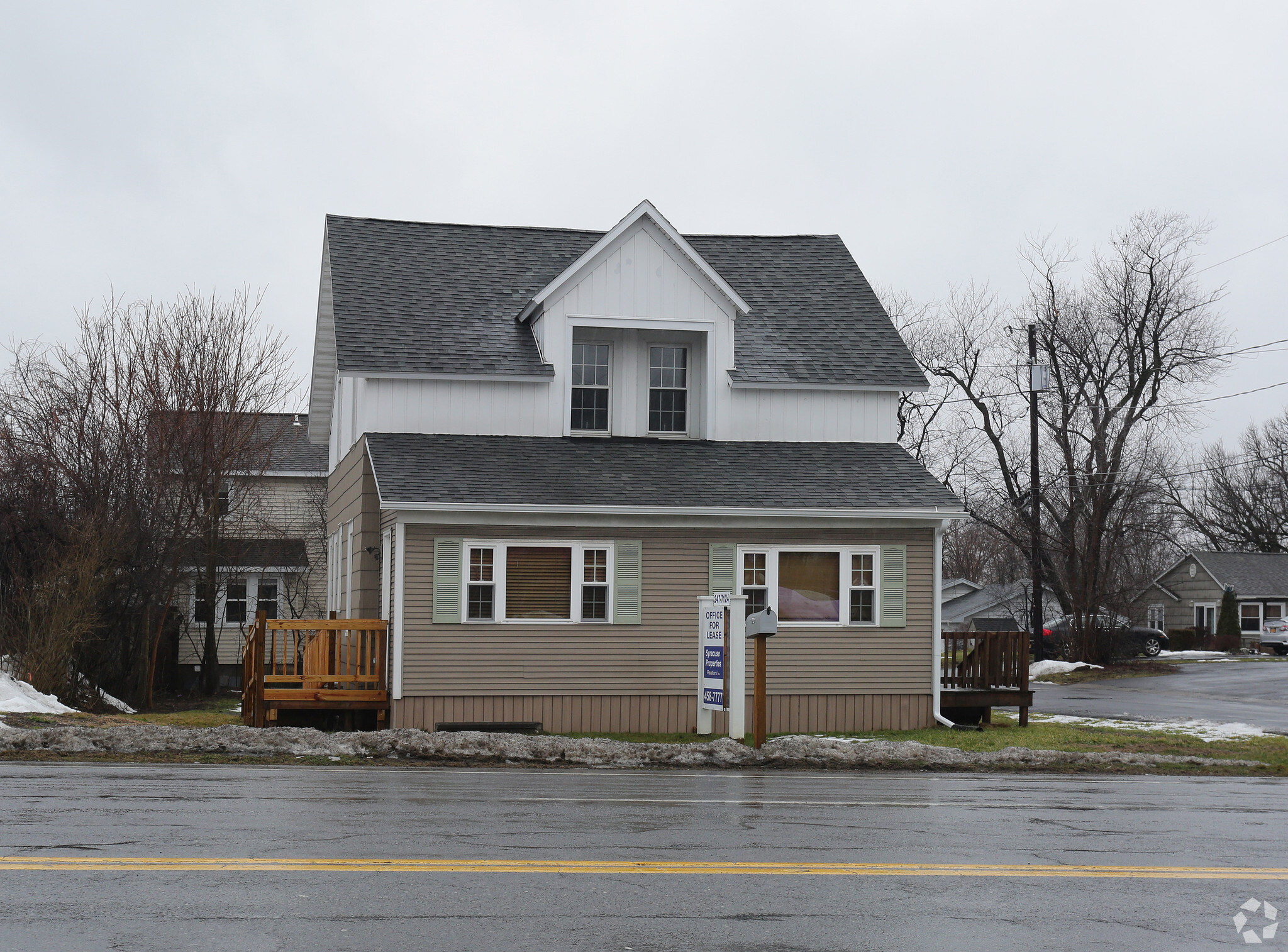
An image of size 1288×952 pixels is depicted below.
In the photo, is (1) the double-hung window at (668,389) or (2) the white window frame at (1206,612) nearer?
(1) the double-hung window at (668,389)

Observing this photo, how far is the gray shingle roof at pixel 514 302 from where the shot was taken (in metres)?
21.6

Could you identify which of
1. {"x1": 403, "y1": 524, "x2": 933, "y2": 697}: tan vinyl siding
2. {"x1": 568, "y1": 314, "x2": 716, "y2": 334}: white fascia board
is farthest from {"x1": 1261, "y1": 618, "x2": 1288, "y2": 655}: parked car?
{"x1": 568, "y1": 314, "x2": 716, "y2": 334}: white fascia board

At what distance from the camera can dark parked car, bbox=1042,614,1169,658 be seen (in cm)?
4419

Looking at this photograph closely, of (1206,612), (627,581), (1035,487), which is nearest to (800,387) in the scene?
(627,581)

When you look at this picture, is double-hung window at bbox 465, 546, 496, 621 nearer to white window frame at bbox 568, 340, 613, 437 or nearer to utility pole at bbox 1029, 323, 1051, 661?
white window frame at bbox 568, 340, 613, 437

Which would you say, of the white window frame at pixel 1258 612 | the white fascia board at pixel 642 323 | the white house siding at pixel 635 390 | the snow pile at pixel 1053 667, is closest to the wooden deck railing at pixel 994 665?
the white house siding at pixel 635 390

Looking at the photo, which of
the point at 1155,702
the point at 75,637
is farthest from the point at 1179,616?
the point at 75,637

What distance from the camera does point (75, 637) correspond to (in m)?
22.0

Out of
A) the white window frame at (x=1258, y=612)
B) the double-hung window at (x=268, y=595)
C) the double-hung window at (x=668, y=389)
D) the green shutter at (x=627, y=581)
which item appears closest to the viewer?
the green shutter at (x=627, y=581)

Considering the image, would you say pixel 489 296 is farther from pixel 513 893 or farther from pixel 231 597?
pixel 231 597

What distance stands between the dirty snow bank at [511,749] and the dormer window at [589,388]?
6.99 metres

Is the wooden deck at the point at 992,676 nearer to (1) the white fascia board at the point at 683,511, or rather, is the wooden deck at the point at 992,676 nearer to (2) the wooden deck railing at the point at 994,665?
(2) the wooden deck railing at the point at 994,665

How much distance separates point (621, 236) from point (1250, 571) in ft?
181

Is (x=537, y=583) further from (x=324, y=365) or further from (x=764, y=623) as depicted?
(x=324, y=365)
